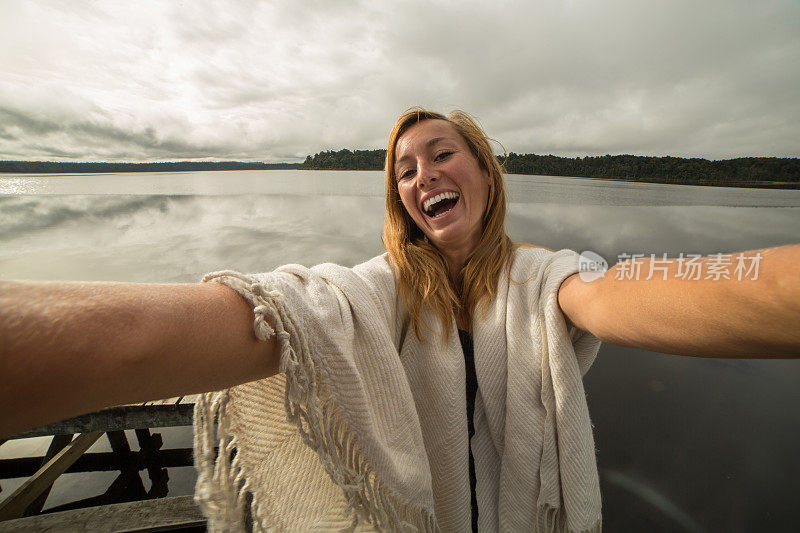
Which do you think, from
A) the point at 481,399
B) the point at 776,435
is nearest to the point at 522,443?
the point at 481,399

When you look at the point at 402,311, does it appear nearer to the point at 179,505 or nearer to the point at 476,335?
the point at 476,335

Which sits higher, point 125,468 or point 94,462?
point 94,462

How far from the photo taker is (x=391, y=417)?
1196 mm

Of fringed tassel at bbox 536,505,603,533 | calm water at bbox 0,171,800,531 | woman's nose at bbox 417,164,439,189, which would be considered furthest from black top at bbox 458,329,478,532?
calm water at bbox 0,171,800,531

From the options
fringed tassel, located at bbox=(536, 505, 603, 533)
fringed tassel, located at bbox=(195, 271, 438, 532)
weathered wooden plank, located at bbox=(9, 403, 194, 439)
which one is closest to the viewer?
fringed tassel, located at bbox=(195, 271, 438, 532)

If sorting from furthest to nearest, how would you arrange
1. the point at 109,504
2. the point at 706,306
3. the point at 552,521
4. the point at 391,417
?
the point at 109,504, the point at 552,521, the point at 391,417, the point at 706,306

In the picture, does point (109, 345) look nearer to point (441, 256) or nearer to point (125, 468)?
point (441, 256)

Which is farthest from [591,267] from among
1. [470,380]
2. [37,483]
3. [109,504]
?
[37,483]

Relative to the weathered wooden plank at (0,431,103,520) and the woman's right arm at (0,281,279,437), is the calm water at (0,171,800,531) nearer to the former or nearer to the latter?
the weathered wooden plank at (0,431,103,520)

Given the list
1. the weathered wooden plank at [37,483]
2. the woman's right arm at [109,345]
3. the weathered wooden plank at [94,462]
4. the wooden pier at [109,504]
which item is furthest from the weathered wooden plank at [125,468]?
the woman's right arm at [109,345]

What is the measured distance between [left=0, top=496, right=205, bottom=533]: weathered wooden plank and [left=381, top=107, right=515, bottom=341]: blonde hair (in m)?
1.88

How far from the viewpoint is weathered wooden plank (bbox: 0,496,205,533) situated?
1.69 meters

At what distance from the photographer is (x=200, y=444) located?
2.85 feet

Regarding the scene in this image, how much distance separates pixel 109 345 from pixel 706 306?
1.28m
